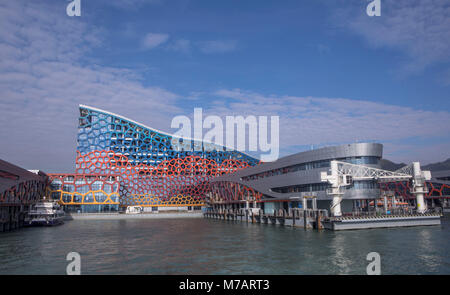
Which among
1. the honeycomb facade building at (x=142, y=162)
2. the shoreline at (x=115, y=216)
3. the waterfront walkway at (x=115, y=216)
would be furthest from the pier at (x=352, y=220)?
the honeycomb facade building at (x=142, y=162)

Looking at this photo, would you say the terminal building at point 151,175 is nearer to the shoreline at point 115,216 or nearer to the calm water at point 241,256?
the shoreline at point 115,216

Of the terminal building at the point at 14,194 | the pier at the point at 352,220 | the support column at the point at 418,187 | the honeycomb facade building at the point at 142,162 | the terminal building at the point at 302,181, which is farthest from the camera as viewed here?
the honeycomb facade building at the point at 142,162

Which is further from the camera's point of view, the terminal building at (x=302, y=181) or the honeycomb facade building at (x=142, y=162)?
the honeycomb facade building at (x=142, y=162)

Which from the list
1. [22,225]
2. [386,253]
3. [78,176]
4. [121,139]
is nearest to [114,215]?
[78,176]

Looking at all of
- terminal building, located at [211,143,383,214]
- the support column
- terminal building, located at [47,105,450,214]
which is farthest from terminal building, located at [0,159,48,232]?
the support column

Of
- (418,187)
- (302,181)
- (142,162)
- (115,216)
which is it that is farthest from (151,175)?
(418,187)
